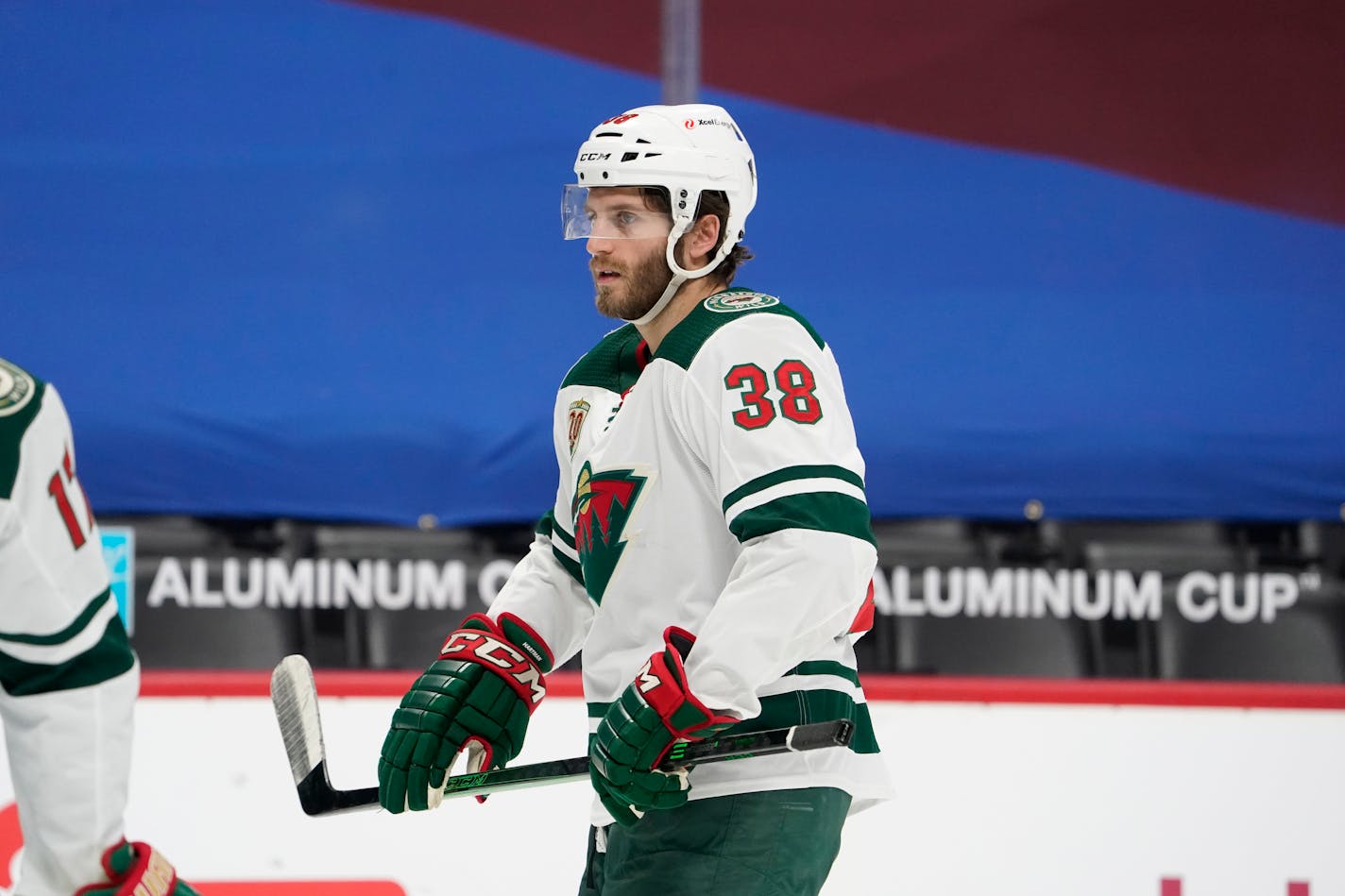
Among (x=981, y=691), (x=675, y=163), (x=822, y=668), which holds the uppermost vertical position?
(x=675, y=163)

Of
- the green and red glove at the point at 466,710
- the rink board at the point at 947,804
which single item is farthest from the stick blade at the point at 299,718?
the rink board at the point at 947,804

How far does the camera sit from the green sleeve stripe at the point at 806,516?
169 centimetres

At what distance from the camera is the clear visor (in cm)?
198

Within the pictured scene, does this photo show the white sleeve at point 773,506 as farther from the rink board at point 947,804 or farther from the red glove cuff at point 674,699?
the rink board at point 947,804

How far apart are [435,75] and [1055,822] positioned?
100 inches

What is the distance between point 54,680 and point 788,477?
72cm

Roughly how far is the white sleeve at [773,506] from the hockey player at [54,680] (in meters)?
0.57

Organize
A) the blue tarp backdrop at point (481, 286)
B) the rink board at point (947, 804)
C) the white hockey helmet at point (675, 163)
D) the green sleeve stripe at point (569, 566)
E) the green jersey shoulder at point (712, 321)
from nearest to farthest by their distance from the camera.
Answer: the green jersey shoulder at point (712, 321) → the white hockey helmet at point (675, 163) → the green sleeve stripe at point (569, 566) → the rink board at point (947, 804) → the blue tarp backdrop at point (481, 286)

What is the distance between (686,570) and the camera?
1.83 meters

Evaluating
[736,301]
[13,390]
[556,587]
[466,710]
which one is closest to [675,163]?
[736,301]

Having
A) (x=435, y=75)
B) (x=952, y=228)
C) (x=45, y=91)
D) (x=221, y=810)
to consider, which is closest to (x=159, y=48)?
(x=45, y=91)

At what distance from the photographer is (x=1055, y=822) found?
107 inches

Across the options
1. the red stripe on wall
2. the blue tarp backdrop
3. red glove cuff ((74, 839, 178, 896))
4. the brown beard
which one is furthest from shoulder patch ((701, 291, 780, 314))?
the blue tarp backdrop

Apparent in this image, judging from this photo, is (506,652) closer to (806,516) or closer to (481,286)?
(806,516)
